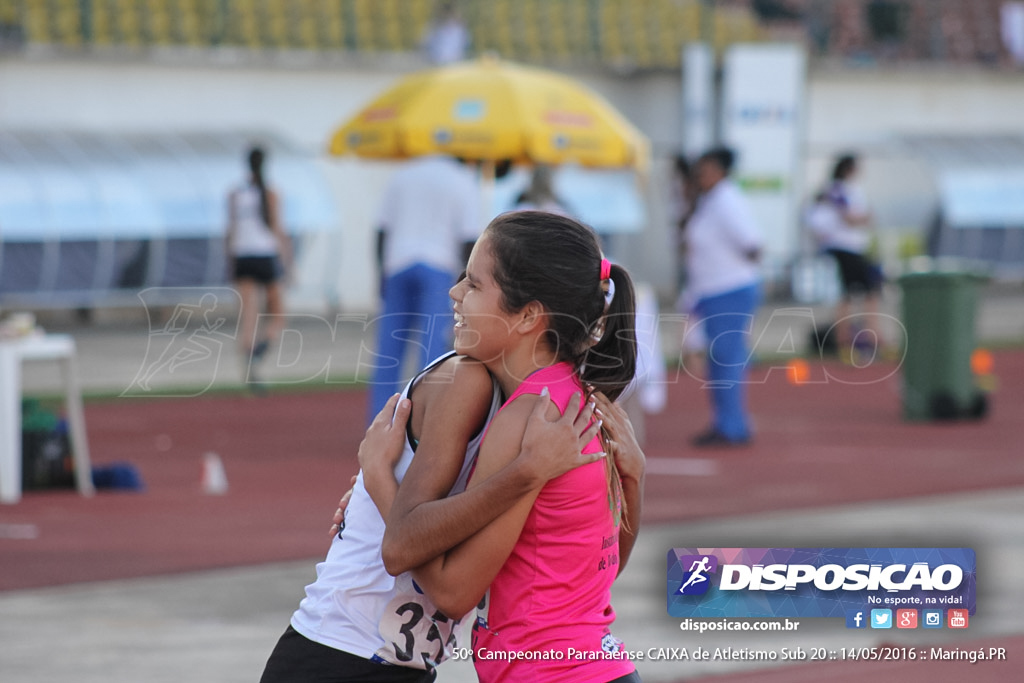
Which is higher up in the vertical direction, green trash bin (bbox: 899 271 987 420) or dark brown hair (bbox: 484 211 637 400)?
dark brown hair (bbox: 484 211 637 400)

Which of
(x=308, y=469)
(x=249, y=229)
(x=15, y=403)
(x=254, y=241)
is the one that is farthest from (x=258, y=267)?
(x=15, y=403)

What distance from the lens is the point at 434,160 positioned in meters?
10.1

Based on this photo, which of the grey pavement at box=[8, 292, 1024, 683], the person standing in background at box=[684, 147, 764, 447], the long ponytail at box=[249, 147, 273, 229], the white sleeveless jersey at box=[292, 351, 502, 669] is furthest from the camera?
the long ponytail at box=[249, 147, 273, 229]

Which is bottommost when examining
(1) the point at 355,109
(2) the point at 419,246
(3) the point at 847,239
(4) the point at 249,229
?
(3) the point at 847,239

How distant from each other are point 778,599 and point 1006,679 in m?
1.91

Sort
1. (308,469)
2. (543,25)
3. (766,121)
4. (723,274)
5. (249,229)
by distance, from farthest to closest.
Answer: (543,25) → (766,121) → (249,229) → (723,274) → (308,469)

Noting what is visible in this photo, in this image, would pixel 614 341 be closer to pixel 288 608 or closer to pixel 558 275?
pixel 558 275

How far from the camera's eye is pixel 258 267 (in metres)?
15.0

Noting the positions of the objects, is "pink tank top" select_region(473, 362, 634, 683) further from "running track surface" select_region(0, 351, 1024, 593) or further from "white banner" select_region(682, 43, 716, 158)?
"white banner" select_region(682, 43, 716, 158)

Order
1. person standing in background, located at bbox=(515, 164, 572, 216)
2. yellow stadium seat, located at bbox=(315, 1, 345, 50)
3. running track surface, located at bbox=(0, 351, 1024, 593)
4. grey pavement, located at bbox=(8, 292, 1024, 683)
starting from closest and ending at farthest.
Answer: grey pavement, located at bbox=(8, 292, 1024, 683), running track surface, located at bbox=(0, 351, 1024, 593), person standing in background, located at bbox=(515, 164, 572, 216), yellow stadium seat, located at bbox=(315, 1, 345, 50)

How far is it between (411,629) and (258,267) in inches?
480

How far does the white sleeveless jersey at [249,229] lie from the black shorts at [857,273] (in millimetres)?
6601

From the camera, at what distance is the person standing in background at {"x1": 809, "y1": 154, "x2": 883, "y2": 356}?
17422mm

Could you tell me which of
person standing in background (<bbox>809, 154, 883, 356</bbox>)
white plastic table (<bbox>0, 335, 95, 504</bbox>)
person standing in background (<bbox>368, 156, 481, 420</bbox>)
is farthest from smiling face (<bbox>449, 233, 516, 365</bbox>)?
person standing in background (<bbox>809, 154, 883, 356</bbox>)
